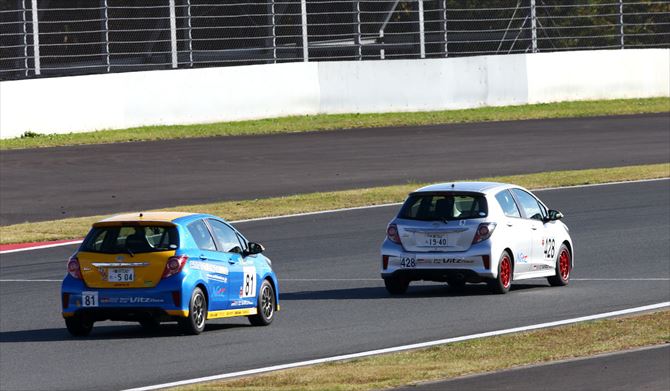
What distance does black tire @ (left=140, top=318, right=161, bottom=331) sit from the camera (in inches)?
634

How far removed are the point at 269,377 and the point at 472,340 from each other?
286cm

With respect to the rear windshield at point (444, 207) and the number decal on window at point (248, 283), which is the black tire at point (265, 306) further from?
the rear windshield at point (444, 207)

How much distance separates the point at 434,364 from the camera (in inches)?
531

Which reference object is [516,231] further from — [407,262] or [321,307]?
[321,307]

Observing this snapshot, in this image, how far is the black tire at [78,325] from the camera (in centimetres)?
1619

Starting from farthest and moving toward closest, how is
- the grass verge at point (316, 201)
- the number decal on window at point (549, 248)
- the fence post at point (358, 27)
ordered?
the fence post at point (358, 27), the grass verge at point (316, 201), the number decal on window at point (549, 248)

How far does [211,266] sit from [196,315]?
639 mm

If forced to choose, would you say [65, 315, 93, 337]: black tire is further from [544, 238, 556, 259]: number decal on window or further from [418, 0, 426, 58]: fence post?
[418, 0, 426, 58]: fence post

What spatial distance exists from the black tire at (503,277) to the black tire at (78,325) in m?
5.50

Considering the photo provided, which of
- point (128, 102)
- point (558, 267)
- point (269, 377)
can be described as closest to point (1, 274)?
point (558, 267)

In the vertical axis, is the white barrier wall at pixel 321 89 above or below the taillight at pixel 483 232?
above

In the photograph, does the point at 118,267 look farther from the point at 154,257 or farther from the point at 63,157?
the point at 63,157

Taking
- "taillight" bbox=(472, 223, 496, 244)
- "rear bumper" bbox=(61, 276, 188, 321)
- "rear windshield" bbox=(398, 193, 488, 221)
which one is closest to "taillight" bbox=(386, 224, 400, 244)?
"rear windshield" bbox=(398, 193, 488, 221)

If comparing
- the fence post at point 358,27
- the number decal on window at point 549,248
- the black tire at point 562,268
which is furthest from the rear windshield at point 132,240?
the fence post at point 358,27
